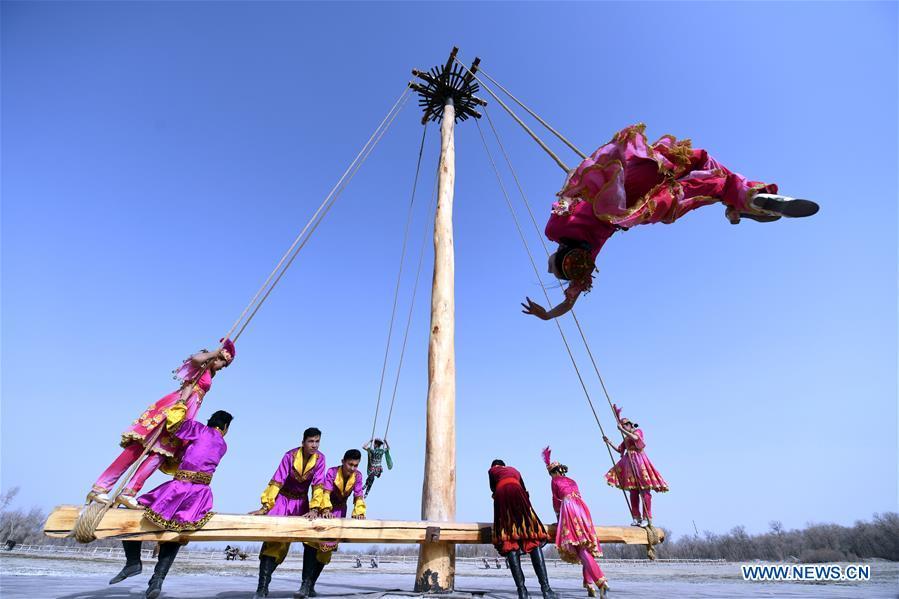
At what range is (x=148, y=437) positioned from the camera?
370 cm

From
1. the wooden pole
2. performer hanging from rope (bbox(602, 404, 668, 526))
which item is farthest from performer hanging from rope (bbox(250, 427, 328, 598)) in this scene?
performer hanging from rope (bbox(602, 404, 668, 526))

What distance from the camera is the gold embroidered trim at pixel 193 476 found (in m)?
3.74

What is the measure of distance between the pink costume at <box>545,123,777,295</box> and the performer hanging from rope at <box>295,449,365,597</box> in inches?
147

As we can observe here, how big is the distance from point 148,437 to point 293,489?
5.22ft

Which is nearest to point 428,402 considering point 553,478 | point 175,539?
point 553,478

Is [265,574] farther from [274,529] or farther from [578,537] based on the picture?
[578,537]

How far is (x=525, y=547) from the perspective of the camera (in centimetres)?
448

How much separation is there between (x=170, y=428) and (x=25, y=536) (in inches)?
2387

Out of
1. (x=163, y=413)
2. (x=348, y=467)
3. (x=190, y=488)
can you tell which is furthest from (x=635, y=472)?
(x=163, y=413)

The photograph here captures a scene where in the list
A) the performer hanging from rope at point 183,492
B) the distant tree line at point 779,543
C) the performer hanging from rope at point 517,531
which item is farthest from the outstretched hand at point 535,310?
the distant tree line at point 779,543

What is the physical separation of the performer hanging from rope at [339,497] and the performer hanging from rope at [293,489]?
0.28 feet

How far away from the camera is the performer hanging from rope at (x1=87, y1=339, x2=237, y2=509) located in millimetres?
3463

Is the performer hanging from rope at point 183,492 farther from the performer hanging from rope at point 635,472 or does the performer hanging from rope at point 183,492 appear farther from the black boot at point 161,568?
the performer hanging from rope at point 635,472

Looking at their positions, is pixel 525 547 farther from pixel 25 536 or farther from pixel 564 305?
pixel 25 536
